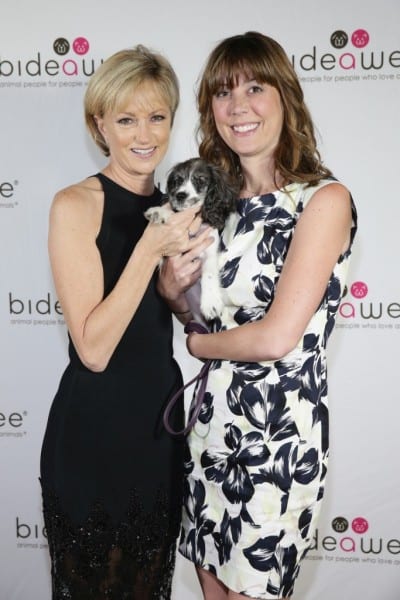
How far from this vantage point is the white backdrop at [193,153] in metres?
2.75

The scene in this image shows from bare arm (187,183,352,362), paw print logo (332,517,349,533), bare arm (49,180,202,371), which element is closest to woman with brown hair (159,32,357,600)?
bare arm (187,183,352,362)

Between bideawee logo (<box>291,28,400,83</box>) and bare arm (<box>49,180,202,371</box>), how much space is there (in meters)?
1.36

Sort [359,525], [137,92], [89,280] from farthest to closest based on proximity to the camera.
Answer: [359,525]
[137,92]
[89,280]

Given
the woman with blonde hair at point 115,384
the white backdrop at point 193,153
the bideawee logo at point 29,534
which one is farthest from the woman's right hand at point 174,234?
the bideawee logo at point 29,534

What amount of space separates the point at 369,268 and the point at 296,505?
1.37 metres

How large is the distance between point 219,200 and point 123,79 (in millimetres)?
421

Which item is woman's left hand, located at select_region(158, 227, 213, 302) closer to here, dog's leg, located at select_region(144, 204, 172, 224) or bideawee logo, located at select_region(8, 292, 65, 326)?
dog's leg, located at select_region(144, 204, 172, 224)

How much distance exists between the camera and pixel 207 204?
6.30ft

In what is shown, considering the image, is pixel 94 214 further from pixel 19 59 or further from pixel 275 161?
pixel 19 59

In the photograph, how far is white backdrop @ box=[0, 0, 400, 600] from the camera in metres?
2.75

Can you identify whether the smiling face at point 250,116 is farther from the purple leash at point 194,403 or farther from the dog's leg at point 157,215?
the purple leash at point 194,403

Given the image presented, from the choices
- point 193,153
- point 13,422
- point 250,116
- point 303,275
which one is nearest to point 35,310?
point 13,422

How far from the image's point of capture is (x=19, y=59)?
2836 mm

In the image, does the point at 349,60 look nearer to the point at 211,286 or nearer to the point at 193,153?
the point at 193,153
